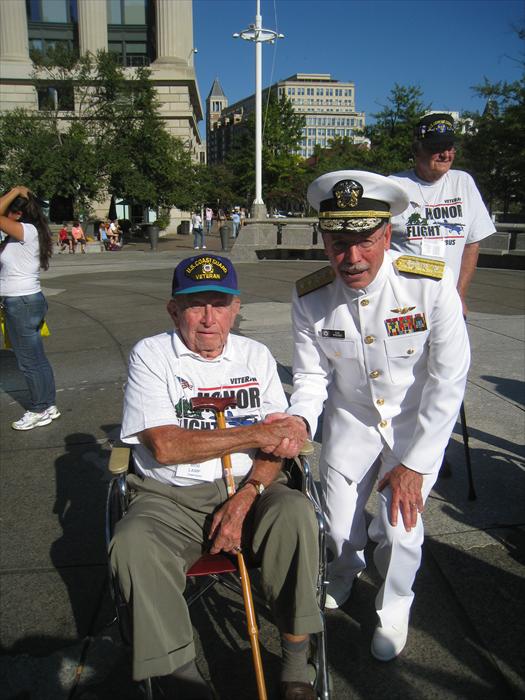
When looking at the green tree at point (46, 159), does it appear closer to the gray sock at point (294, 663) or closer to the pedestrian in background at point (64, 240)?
the pedestrian in background at point (64, 240)

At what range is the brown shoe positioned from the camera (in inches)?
85.0

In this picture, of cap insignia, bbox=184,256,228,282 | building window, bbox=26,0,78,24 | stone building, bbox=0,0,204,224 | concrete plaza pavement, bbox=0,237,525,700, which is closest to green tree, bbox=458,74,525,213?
stone building, bbox=0,0,204,224

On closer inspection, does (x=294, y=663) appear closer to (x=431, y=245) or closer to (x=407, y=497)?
(x=407, y=497)

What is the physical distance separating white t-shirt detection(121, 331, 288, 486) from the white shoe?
0.87m

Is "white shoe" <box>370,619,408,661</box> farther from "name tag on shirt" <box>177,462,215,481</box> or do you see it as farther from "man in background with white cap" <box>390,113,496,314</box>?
"man in background with white cap" <box>390,113,496,314</box>

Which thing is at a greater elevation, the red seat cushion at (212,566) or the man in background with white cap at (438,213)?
the man in background with white cap at (438,213)

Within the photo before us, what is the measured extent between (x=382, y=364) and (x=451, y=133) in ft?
6.00

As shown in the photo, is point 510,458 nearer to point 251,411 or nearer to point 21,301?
point 251,411

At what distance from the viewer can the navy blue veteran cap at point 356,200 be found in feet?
7.80

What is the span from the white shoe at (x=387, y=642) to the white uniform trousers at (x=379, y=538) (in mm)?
27

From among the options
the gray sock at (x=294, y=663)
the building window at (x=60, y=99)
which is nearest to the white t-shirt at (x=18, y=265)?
the gray sock at (x=294, y=663)

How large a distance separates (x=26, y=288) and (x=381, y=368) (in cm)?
339

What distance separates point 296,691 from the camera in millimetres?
2170

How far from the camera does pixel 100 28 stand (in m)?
41.3
